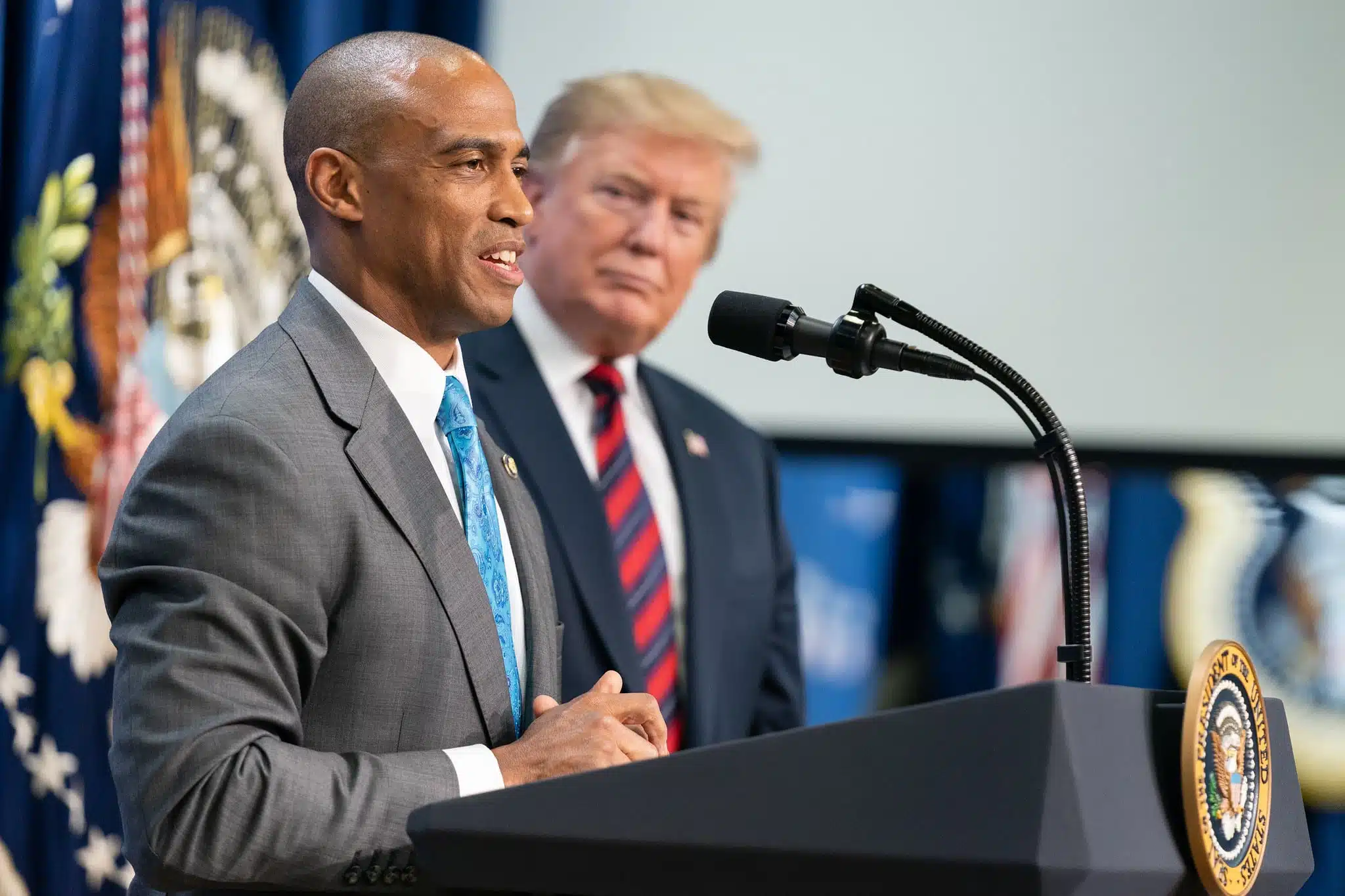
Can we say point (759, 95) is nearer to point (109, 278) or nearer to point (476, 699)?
point (109, 278)

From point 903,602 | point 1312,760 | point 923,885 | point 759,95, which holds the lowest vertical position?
point 1312,760

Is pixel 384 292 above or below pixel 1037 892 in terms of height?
above

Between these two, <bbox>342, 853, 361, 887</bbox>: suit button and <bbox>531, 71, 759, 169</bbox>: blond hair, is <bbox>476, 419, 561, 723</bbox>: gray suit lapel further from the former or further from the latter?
<bbox>531, 71, 759, 169</bbox>: blond hair

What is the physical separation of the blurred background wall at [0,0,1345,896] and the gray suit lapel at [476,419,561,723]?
130 centimetres

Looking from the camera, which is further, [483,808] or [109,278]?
[109,278]

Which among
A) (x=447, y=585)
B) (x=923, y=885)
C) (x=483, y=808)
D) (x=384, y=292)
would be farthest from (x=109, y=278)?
(x=923, y=885)

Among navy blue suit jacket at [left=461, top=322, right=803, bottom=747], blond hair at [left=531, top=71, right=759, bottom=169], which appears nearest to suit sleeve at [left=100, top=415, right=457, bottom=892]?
navy blue suit jacket at [left=461, top=322, right=803, bottom=747]

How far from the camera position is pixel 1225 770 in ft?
3.21

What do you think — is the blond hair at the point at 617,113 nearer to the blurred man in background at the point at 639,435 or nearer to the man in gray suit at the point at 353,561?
the blurred man in background at the point at 639,435

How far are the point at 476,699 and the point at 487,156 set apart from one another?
471mm

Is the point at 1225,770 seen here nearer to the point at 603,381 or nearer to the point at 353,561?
the point at 353,561

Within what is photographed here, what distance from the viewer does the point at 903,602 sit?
288cm

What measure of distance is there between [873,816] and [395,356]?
2.02ft

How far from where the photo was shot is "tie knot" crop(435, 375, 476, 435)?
132 centimetres
